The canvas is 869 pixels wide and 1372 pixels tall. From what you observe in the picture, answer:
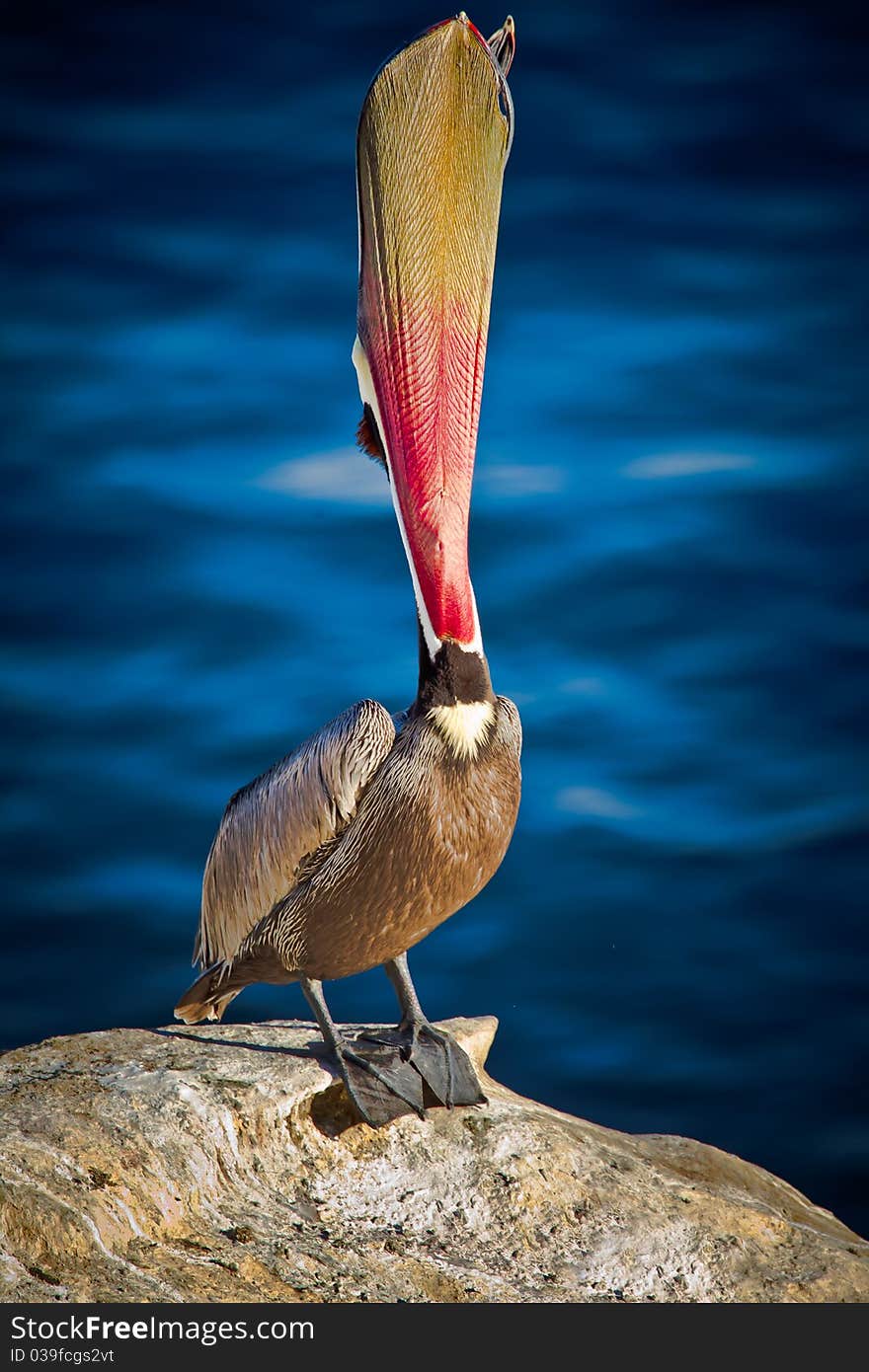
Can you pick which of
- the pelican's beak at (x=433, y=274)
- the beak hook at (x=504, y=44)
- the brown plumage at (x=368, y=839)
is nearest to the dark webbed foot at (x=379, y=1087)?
the brown plumage at (x=368, y=839)

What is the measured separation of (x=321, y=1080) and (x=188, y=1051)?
28cm

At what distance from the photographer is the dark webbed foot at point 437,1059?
2.95m

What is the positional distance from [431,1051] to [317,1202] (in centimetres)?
41

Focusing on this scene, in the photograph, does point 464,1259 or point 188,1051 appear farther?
point 188,1051

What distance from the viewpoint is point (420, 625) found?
111 inches

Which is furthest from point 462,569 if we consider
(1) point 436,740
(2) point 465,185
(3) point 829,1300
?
(3) point 829,1300

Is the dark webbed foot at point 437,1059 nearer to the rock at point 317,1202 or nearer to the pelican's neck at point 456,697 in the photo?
the rock at point 317,1202

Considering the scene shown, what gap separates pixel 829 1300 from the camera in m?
2.68

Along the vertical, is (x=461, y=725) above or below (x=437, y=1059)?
above

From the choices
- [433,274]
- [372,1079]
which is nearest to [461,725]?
[372,1079]

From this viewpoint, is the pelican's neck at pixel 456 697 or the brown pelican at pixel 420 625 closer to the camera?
the brown pelican at pixel 420 625

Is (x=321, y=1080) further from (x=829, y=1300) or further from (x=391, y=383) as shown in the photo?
(x=391, y=383)

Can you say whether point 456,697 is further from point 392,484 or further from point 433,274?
point 433,274
